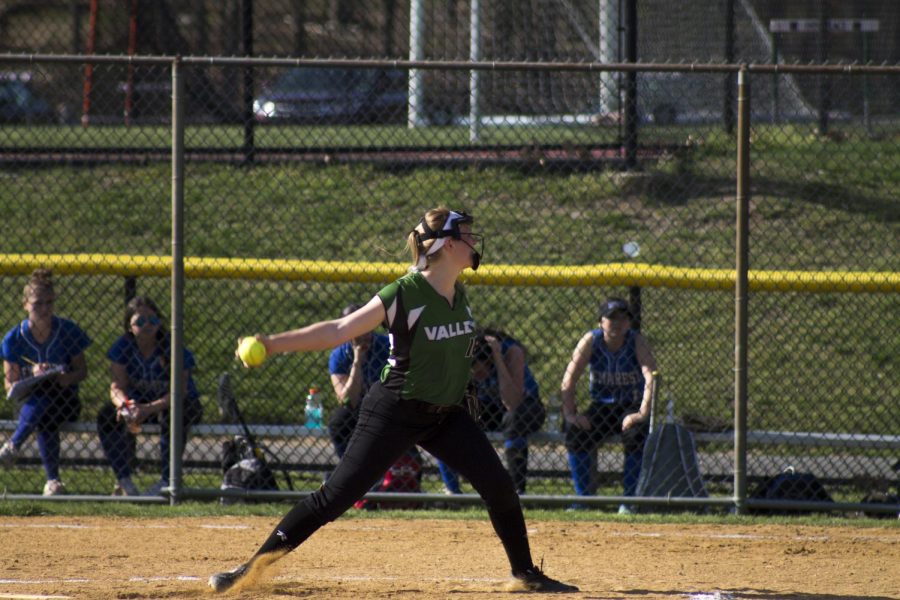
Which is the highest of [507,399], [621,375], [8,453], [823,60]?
[823,60]

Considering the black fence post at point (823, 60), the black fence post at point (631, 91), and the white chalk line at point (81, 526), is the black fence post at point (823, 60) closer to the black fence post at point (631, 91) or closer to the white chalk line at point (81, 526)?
the black fence post at point (631, 91)

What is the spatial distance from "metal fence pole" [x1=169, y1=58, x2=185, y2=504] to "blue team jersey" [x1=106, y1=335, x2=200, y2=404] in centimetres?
71

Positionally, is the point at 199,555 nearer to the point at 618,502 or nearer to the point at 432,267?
the point at 432,267

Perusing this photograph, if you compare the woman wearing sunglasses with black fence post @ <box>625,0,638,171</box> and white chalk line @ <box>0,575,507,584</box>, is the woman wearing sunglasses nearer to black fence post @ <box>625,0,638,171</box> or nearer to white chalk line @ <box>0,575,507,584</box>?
white chalk line @ <box>0,575,507,584</box>

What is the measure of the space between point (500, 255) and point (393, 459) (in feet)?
21.6

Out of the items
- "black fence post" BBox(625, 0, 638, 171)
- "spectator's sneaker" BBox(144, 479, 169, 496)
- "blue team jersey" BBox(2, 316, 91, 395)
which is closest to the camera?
"spectator's sneaker" BBox(144, 479, 169, 496)

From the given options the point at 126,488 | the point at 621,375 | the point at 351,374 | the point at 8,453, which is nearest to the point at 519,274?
the point at 621,375

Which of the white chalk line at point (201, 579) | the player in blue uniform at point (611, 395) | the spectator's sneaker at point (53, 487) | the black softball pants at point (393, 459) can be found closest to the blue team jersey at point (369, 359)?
the player in blue uniform at point (611, 395)

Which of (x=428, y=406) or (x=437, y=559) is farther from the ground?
(x=428, y=406)

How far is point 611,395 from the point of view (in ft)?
25.3

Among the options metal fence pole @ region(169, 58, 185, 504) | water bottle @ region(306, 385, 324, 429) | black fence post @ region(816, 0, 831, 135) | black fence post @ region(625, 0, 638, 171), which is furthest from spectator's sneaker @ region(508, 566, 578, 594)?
black fence post @ region(816, 0, 831, 135)

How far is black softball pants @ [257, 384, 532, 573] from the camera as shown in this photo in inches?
192

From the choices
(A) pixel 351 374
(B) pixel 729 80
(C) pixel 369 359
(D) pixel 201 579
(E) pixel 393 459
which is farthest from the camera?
(B) pixel 729 80

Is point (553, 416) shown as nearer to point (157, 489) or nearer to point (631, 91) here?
point (631, 91)
